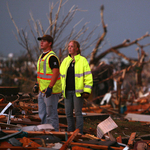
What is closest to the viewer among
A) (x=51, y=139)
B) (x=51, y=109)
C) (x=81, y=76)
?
(x=51, y=139)

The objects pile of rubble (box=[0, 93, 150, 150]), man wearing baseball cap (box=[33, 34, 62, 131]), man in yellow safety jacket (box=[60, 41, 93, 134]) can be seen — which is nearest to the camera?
pile of rubble (box=[0, 93, 150, 150])

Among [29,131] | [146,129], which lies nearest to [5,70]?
[146,129]

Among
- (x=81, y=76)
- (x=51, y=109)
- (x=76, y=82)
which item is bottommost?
(x=51, y=109)

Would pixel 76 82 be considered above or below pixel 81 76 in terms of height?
below

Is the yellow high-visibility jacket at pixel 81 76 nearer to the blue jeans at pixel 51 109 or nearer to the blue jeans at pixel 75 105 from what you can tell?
the blue jeans at pixel 75 105

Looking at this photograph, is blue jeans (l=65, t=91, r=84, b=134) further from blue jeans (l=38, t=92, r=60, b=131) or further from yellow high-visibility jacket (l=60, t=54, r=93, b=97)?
blue jeans (l=38, t=92, r=60, b=131)

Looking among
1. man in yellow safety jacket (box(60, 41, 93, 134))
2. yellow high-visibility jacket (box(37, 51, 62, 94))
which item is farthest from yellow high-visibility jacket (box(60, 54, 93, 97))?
yellow high-visibility jacket (box(37, 51, 62, 94))

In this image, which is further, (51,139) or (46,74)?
(46,74)

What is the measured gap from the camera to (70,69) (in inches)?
195

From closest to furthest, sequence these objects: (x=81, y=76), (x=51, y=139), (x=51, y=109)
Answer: (x=51, y=139)
(x=51, y=109)
(x=81, y=76)

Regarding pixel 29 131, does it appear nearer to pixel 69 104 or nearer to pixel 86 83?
pixel 69 104

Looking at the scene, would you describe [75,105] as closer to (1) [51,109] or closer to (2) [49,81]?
(1) [51,109]

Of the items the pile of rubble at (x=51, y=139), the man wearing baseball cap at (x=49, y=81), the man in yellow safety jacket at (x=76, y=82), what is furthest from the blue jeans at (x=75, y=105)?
the pile of rubble at (x=51, y=139)

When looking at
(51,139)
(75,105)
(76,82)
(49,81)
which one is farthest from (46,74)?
(51,139)
